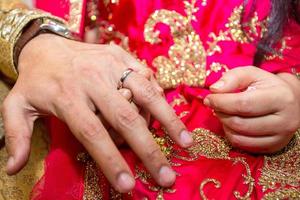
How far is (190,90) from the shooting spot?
34.2 inches

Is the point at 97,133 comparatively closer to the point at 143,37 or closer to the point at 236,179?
the point at 236,179

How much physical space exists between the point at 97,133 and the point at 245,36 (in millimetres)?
377

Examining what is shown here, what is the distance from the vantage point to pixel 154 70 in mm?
893

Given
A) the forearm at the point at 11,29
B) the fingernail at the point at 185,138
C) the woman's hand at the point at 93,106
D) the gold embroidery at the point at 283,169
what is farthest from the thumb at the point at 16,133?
the gold embroidery at the point at 283,169

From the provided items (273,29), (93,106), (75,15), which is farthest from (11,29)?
(273,29)

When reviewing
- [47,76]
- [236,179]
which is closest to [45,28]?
[47,76]

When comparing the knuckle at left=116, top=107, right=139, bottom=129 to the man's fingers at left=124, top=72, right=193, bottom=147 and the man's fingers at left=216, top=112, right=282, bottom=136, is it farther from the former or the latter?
the man's fingers at left=216, top=112, right=282, bottom=136

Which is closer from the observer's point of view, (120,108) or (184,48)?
(120,108)

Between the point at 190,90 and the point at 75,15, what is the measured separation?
11.6 inches

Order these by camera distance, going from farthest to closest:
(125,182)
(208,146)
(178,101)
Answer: (178,101) → (208,146) → (125,182)

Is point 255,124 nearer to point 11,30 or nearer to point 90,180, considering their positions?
point 90,180

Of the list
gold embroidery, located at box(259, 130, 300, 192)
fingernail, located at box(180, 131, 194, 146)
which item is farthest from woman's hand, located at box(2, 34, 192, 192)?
gold embroidery, located at box(259, 130, 300, 192)

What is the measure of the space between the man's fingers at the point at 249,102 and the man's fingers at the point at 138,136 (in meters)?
0.13

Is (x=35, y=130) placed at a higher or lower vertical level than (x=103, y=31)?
lower
